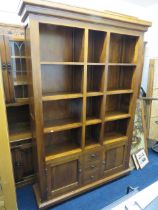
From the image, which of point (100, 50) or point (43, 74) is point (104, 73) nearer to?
point (100, 50)

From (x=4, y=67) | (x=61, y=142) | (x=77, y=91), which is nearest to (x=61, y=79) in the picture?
(x=77, y=91)

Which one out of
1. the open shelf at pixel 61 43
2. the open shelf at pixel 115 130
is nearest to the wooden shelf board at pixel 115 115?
the open shelf at pixel 115 130

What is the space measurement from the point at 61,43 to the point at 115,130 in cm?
147

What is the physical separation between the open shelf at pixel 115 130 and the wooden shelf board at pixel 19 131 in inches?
41.1

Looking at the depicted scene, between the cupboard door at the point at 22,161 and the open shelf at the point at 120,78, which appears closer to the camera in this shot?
the cupboard door at the point at 22,161

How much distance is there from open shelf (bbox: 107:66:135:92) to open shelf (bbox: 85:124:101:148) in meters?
0.56

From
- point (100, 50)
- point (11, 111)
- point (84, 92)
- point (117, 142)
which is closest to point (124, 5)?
point (100, 50)

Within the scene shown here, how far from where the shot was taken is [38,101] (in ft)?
4.91

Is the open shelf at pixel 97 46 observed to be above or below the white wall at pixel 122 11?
below

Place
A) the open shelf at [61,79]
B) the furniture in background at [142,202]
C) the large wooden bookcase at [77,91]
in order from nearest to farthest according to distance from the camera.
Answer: the furniture in background at [142,202]
the large wooden bookcase at [77,91]
the open shelf at [61,79]

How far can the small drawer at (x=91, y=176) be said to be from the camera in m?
2.02

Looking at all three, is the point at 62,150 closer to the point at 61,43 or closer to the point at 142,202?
the point at 142,202

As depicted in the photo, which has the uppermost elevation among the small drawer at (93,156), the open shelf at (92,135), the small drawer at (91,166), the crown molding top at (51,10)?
the crown molding top at (51,10)

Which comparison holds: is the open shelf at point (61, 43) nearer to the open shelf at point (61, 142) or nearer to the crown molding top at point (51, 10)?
the crown molding top at point (51, 10)
